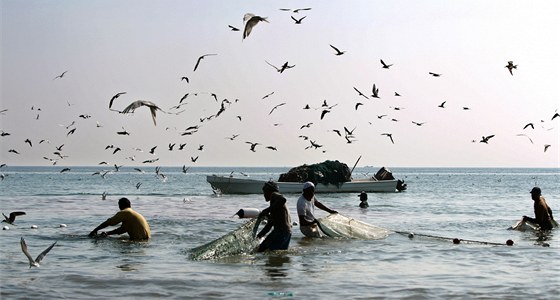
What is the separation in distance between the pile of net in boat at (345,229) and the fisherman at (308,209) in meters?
0.28

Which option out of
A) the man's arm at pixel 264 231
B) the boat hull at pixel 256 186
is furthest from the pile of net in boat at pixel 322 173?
the man's arm at pixel 264 231

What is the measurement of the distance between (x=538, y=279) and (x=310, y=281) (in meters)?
4.02

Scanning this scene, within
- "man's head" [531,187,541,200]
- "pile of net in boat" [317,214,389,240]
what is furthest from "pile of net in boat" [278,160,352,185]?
"man's head" [531,187,541,200]

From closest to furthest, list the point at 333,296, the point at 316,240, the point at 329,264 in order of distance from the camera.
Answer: the point at 333,296, the point at 329,264, the point at 316,240

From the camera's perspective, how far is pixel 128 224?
56.4 feet

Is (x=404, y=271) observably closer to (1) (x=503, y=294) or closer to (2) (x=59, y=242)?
(1) (x=503, y=294)

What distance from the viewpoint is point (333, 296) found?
→ 11000mm

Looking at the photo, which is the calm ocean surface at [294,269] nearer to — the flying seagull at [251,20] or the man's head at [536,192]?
the man's head at [536,192]

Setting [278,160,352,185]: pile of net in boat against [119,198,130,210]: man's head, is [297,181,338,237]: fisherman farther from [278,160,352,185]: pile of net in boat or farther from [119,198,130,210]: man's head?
[278,160,352,185]: pile of net in boat

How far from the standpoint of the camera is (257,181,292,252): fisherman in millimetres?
14516

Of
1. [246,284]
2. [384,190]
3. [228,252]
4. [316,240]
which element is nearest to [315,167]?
[384,190]

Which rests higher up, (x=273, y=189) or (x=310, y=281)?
(x=273, y=189)

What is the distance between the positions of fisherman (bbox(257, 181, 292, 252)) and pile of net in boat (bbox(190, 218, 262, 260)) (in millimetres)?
226

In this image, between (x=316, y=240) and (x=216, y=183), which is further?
(x=216, y=183)
